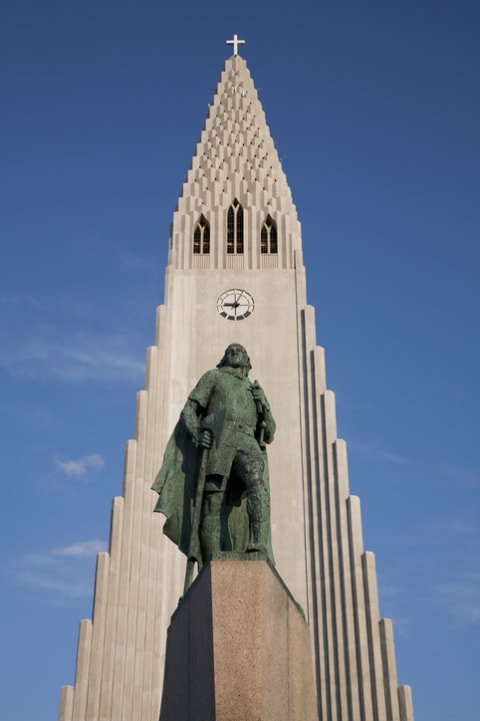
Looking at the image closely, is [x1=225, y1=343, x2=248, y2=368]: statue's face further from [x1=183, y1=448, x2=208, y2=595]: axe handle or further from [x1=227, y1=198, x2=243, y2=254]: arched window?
[x1=227, y1=198, x2=243, y2=254]: arched window

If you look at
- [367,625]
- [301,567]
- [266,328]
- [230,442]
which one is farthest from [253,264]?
[230,442]

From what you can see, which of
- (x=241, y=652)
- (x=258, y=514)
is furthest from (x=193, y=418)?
(x=241, y=652)

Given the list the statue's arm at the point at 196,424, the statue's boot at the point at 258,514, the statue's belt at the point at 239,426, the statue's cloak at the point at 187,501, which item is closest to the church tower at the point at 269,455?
the statue's cloak at the point at 187,501

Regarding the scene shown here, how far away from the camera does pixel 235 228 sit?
37688 mm

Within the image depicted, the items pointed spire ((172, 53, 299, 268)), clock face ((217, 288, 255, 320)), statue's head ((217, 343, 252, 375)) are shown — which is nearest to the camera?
statue's head ((217, 343, 252, 375))

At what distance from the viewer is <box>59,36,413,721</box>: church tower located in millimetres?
27281

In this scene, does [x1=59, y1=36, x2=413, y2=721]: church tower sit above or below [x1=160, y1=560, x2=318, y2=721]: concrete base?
above

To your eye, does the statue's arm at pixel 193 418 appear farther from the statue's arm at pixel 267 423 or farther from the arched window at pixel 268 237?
the arched window at pixel 268 237

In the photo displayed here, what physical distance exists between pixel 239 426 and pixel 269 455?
69.0ft

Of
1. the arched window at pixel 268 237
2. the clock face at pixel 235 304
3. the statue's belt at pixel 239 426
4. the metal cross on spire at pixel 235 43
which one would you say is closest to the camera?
the statue's belt at pixel 239 426

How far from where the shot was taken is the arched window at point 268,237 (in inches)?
1467

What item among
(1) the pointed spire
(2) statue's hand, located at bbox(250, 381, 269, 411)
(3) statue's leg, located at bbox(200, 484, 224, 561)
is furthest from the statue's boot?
(1) the pointed spire

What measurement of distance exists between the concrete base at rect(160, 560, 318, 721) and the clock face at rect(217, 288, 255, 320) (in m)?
24.7

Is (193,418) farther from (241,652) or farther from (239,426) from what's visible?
(241,652)
